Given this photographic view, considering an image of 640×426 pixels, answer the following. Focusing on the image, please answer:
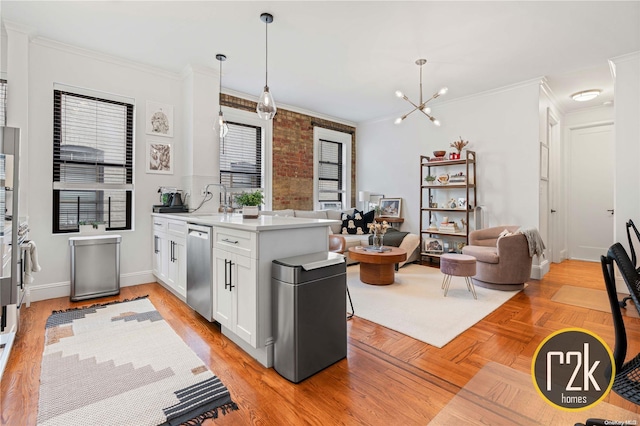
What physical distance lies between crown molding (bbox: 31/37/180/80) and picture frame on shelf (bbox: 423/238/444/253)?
4787 mm

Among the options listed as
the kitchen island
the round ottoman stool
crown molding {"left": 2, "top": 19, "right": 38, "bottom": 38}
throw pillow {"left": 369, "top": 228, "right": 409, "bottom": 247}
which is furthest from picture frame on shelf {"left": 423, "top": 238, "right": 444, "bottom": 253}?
crown molding {"left": 2, "top": 19, "right": 38, "bottom": 38}

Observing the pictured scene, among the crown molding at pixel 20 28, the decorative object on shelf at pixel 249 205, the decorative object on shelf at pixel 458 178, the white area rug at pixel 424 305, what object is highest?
the crown molding at pixel 20 28

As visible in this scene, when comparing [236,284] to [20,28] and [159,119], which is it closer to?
[159,119]

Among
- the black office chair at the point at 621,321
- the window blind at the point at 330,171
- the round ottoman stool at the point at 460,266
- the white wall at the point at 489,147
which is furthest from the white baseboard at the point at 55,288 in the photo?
the white wall at the point at 489,147

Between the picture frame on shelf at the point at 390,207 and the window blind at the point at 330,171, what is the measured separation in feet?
3.32

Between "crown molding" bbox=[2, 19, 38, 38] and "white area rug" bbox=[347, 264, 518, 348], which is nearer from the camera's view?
"white area rug" bbox=[347, 264, 518, 348]

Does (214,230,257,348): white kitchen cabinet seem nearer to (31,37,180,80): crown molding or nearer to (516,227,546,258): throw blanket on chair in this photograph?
(31,37,180,80): crown molding

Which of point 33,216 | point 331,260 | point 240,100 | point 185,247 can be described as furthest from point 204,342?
point 240,100

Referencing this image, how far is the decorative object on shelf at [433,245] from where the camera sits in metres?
5.41

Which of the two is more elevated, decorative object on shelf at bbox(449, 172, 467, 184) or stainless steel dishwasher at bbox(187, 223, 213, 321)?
decorative object on shelf at bbox(449, 172, 467, 184)

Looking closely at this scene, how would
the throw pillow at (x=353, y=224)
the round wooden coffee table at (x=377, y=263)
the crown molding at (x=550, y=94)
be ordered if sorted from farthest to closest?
the throw pillow at (x=353, y=224) → the crown molding at (x=550, y=94) → the round wooden coffee table at (x=377, y=263)

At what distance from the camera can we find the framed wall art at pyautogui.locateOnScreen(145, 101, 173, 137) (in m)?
4.20

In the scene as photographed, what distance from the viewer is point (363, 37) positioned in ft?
11.1

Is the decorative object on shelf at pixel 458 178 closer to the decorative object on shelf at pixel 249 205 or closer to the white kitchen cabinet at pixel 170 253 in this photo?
the decorative object on shelf at pixel 249 205
